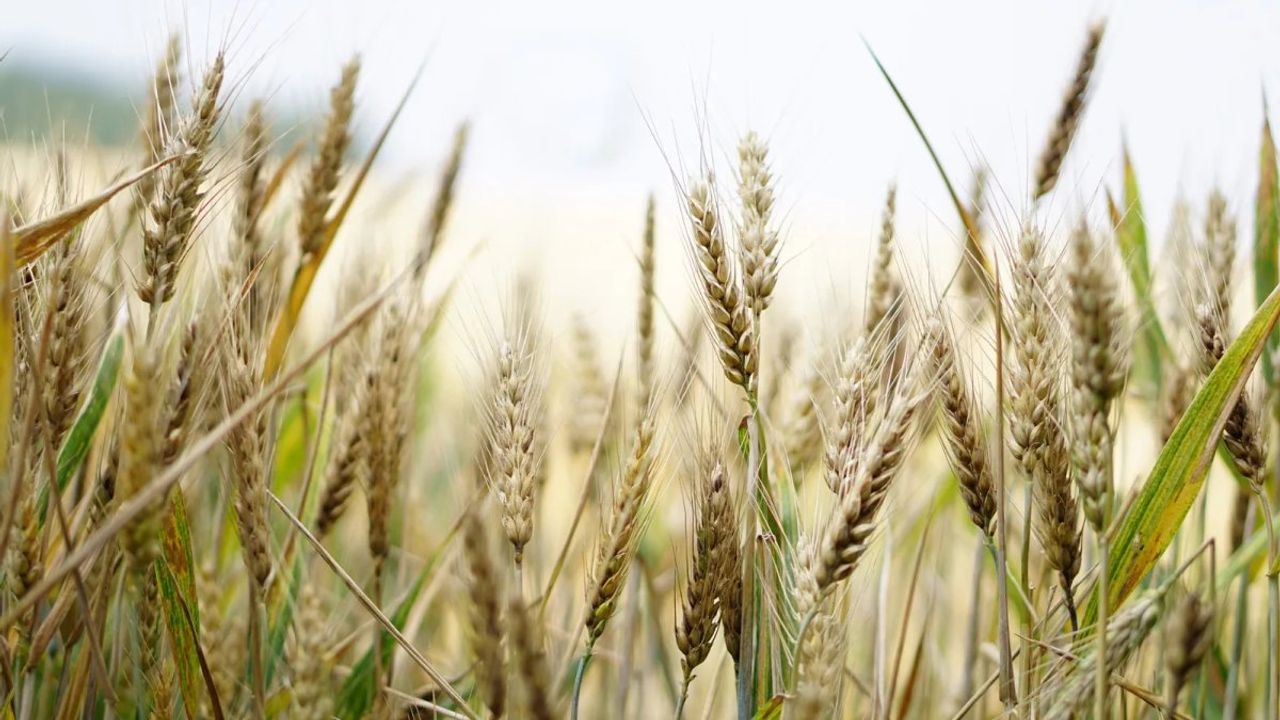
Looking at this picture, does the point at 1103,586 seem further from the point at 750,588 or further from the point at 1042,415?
the point at 750,588

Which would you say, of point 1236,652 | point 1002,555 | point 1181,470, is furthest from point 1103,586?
point 1236,652

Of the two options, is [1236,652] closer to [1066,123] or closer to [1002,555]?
[1002,555]

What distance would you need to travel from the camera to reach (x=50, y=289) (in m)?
0.80

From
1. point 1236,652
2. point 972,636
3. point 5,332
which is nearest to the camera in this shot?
point 5,332

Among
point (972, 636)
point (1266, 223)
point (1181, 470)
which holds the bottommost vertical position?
point (972, 636)

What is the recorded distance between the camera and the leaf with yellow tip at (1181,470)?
0.83 metres

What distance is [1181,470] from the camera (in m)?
0.85

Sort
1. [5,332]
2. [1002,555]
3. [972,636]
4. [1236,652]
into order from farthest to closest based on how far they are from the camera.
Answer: [972,636] → [1236,652] → [1002,555] → [5,332]

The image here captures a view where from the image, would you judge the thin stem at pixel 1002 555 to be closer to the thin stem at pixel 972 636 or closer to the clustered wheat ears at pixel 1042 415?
the clustered wheat ears at pixel 1042 415

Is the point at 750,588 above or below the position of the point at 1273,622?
below

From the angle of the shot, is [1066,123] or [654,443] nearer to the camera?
[654,443]

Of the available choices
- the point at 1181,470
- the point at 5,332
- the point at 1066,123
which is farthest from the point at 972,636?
the point at 5,332

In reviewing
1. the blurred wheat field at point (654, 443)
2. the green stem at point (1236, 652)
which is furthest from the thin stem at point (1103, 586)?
the green stem at point (1236, 652)

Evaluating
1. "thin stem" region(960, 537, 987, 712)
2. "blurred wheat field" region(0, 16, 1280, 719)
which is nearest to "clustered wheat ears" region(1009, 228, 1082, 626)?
"blurred wheat field" region(0, 16, 1280, 719)
